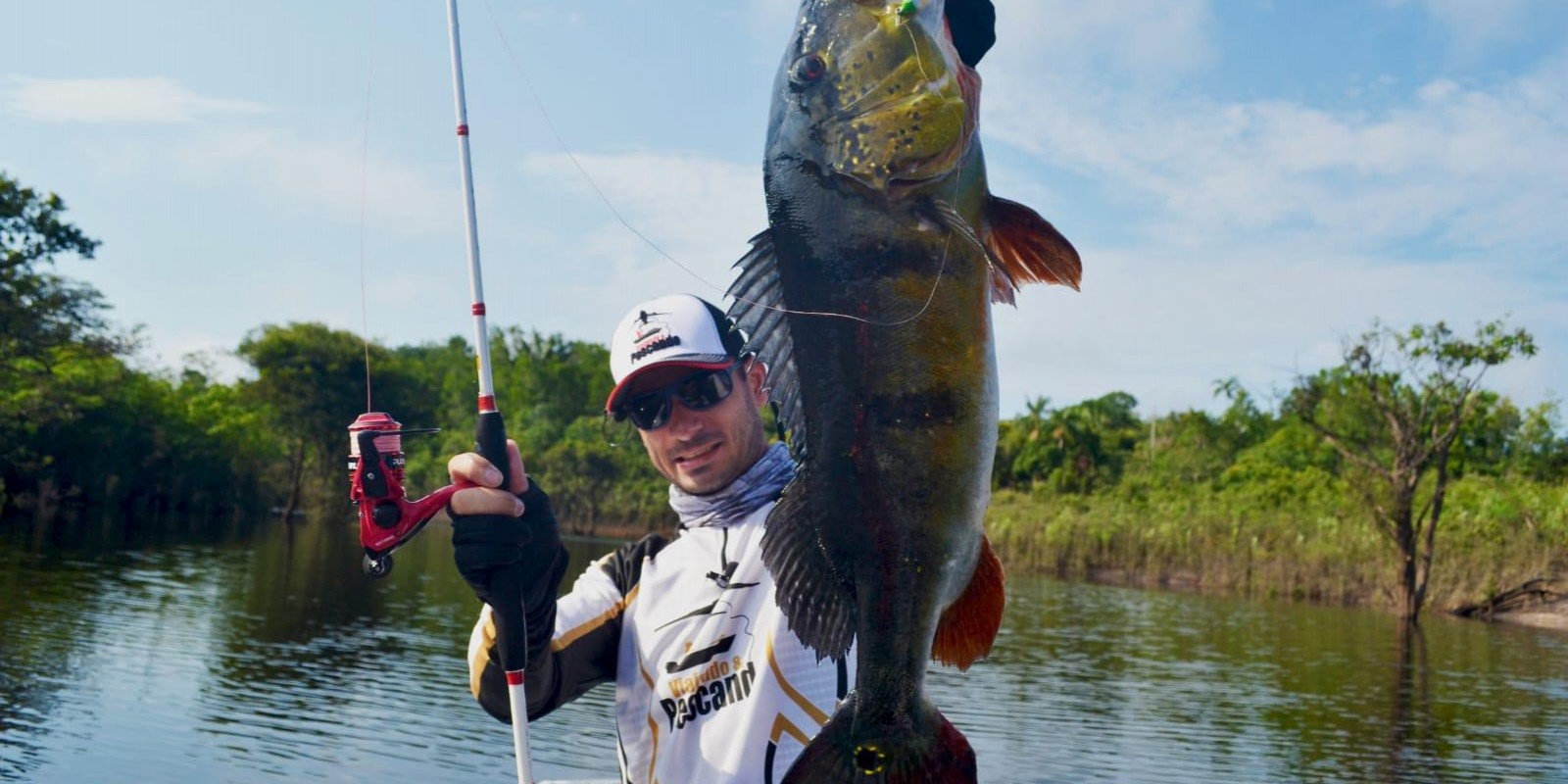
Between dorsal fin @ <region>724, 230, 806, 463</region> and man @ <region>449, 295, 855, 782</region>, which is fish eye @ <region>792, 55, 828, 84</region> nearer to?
dorsal fin @ <region>724, 230, 806, 463</region>

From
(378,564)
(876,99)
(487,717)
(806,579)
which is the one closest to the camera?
(876,99)

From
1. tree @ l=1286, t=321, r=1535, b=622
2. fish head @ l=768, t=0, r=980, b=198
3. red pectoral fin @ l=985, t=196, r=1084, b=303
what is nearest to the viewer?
fish head @ l=768, t=0, r=980, b=198

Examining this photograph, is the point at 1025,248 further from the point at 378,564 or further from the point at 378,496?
the point at 378,564

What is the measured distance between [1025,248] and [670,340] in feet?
4.34

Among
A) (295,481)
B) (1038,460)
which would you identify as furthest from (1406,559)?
(295,481)

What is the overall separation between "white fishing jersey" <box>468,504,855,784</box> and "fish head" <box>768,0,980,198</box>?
4.38 feet

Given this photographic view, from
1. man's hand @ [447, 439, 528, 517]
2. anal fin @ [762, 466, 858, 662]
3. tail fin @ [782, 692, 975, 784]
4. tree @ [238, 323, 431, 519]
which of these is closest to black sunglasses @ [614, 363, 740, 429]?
man's hand @ [447, 439, 528, 517]

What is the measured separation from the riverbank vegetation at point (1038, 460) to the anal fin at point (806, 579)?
3061 cm

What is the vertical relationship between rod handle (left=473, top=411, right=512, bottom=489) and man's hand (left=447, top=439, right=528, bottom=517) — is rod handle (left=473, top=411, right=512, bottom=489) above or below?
above

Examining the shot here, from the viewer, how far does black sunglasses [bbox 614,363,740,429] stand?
319cm

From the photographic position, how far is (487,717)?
17453 mm

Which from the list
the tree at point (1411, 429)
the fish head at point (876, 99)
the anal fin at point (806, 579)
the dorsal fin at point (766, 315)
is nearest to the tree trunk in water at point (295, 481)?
the tree at point (1411, 429)

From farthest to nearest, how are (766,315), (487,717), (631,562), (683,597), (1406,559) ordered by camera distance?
(1406,559), (487,717), (631,562), (683,597), (766,315)

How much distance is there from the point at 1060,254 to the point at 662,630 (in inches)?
62.1
